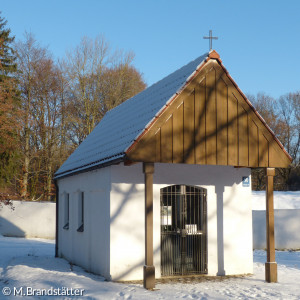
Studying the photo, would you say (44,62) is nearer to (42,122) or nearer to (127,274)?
(42,122)

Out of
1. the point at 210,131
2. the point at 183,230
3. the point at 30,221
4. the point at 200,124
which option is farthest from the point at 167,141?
the point at 30,221

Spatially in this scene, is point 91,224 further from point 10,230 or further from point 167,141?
point 10,230

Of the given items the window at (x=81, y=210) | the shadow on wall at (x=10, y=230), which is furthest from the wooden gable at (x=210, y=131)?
the shadow on wall at (x=10, y=230)

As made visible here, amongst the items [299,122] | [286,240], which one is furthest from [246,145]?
[299,122]

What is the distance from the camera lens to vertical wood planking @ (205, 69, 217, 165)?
11750 millimetres

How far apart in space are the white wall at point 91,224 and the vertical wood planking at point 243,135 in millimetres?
3299

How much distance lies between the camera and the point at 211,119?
39.2 ft

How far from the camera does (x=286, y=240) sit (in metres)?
23.1

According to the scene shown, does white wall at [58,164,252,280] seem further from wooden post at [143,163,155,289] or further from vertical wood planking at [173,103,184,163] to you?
vertical wood planking at [173,103,184,163]

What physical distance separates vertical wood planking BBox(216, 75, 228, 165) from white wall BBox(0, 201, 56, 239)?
706 inches

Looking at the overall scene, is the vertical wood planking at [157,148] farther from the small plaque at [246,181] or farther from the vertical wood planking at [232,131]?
the small plaque at [246,181]

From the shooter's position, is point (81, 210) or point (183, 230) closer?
point (183, 230)

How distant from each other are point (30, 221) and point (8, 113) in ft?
29.7

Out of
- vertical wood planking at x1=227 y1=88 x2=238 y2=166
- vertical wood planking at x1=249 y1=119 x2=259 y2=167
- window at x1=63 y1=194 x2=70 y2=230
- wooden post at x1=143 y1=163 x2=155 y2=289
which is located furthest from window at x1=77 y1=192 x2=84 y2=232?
vertical wood planking at x1=249 y1=119 x2=259 y2=167
